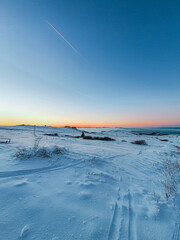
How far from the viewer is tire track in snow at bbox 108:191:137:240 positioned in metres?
1.56

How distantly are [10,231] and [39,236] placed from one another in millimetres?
427

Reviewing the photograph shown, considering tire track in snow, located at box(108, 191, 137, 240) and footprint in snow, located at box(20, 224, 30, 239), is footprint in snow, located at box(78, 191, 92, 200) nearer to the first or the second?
tire track in snow, located at box(108, 191, 137, 240)

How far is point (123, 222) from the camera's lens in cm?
180

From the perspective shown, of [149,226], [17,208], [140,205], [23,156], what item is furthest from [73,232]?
[23,156]

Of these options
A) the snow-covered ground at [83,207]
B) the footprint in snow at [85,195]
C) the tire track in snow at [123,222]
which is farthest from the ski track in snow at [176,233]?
the footprint in snow at [85,195]

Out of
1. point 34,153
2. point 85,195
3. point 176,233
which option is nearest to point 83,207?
point 85,195

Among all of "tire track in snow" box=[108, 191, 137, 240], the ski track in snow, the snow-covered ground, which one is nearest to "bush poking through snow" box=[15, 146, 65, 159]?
the snow-covered ground

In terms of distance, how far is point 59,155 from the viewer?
212 inches

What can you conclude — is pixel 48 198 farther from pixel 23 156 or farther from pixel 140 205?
pixel 23 156

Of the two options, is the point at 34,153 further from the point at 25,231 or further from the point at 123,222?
the point at 123,222

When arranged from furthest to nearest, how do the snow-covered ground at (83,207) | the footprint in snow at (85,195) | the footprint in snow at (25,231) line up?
the footprint in snow at (85,195) → the snow-covered ground at (83,207) → the footprint in snow at (25,231)

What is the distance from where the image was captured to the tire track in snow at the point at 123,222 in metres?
1.56

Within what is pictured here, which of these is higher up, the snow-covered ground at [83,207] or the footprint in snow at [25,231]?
the footprint in snow at [25,231]

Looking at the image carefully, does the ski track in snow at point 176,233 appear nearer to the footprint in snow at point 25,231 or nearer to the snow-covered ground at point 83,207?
the snow-covered ground at point 83,207
